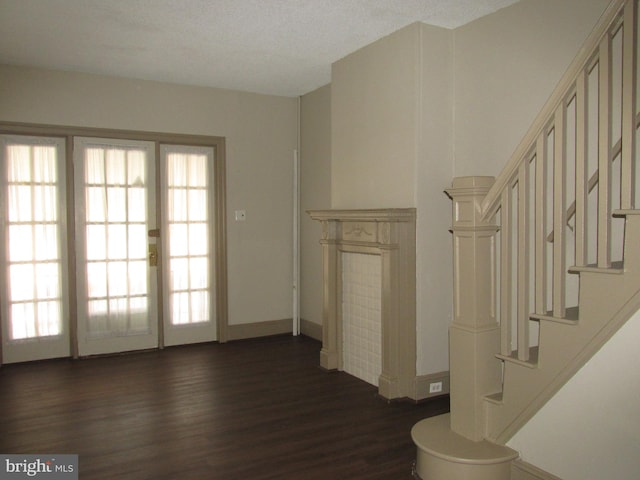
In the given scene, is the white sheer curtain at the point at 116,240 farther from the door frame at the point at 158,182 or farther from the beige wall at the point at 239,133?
the beige wall at the point at 239,133

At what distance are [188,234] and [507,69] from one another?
362 centimetres

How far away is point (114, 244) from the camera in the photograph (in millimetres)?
5324

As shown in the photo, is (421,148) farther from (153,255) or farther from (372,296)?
(153,255)

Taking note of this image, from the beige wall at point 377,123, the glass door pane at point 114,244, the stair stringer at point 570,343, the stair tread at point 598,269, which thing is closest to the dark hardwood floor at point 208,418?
the glass door pane at point 114,244

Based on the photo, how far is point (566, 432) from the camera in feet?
7.85

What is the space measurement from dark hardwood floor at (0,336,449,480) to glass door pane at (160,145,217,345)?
694 mm

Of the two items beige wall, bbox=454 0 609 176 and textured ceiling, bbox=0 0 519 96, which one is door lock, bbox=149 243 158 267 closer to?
textured ceiling, bbox=0 0 519 96

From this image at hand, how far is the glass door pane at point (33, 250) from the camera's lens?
4895mm

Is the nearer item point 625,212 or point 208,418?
point 625,212

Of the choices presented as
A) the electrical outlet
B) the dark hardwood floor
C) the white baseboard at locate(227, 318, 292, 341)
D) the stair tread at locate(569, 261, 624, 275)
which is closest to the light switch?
the white baseboard at locate(227, 318, 292, 341)

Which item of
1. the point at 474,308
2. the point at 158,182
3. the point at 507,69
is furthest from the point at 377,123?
the point at 158,182

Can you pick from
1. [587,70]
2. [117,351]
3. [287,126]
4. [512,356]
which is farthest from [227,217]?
[587,70]

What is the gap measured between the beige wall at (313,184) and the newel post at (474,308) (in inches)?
115

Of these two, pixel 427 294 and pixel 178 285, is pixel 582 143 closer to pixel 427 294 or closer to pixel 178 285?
pixel 427 294
